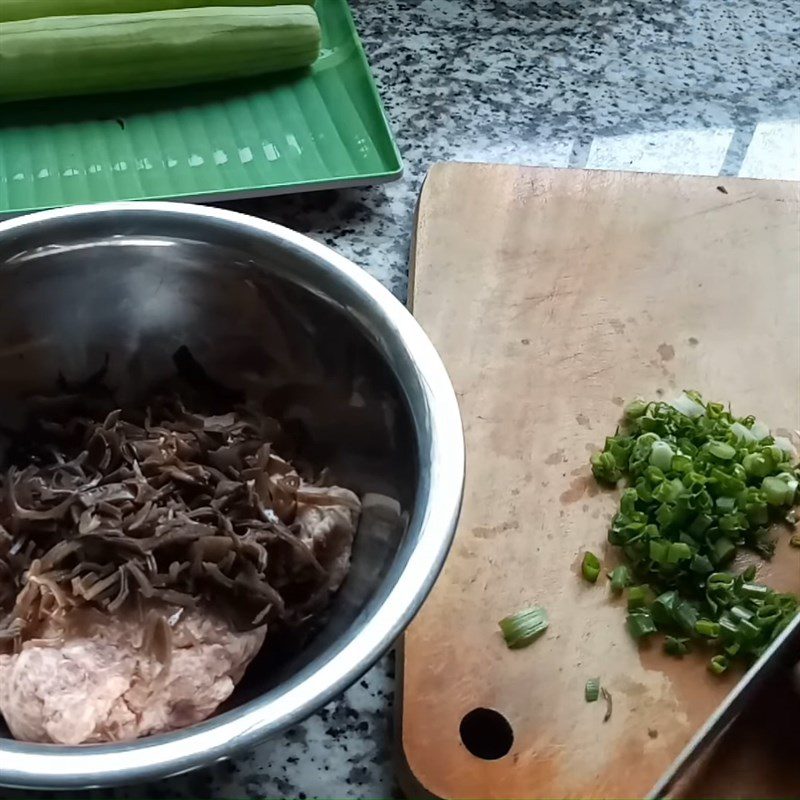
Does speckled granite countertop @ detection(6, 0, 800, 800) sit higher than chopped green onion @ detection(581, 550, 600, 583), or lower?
higher

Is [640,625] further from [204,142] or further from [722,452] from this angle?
[204,142]

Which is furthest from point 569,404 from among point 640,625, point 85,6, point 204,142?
point 85,6

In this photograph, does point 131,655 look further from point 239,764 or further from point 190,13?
point 190,13

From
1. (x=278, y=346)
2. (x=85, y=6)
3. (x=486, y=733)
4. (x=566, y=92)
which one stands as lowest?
(x=486, y=733)

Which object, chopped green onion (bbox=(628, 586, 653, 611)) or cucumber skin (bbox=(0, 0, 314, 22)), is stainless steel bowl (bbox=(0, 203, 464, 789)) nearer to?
chopped green onion (bbox=(628, 586, 653, 611))

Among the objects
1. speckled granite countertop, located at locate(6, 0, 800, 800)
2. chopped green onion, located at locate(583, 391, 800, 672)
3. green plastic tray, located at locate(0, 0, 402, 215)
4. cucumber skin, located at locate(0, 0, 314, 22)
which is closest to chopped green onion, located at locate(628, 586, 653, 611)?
chopped green onion, located at locate(583, 391, 800, 672)

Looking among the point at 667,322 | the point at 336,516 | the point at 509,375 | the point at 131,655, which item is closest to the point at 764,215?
the point at 667,322
